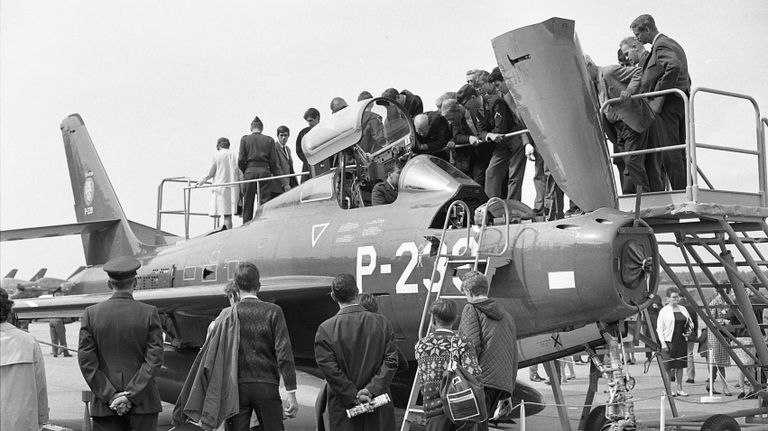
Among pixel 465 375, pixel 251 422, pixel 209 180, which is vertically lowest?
pixel 251 422

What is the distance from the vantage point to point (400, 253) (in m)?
9.88

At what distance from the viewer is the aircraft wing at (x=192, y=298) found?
10500 millimetres

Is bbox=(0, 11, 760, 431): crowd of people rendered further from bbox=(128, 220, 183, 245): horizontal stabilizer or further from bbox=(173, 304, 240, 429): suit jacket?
bbox=(128, 220, 183, 245): horizontal stabilizer

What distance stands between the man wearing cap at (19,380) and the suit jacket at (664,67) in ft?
23.2

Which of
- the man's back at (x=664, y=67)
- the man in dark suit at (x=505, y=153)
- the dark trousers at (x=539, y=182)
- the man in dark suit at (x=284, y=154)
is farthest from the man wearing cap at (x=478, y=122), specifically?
the man in dark suit at (x=284, y=154)

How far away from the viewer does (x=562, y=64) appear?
889cm

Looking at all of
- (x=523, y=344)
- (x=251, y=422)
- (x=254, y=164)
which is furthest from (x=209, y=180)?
(x=251, y=422)

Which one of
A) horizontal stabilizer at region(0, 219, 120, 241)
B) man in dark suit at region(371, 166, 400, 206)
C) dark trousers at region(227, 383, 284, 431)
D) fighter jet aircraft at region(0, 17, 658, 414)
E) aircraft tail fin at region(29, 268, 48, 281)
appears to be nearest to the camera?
dark trousers at region(227, 383, 284, 431)

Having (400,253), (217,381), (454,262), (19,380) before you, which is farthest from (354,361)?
(400,253)

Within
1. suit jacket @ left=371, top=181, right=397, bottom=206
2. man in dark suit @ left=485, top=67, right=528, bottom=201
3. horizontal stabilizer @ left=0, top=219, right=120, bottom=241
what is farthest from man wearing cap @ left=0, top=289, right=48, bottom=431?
horizontal stabilizer @ left=0, top=219, right=120, bottom=241

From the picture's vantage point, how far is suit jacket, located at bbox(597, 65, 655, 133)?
978cm

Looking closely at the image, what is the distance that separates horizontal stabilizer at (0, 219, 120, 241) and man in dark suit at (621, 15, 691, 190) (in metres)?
10.1

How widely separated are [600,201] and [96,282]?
993 centimetres

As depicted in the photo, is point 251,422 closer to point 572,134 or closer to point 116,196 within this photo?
point 572,134
